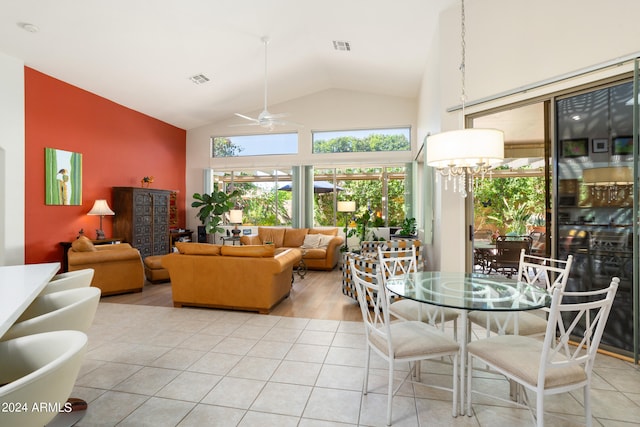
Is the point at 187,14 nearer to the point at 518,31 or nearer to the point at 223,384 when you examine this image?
the point at 518,31

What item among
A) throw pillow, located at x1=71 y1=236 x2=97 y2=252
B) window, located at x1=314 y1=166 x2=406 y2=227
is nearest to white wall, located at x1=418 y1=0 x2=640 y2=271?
window, located at x1=314 y1=166 x2=406 y2=227

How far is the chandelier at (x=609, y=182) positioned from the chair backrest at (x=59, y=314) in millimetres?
3985

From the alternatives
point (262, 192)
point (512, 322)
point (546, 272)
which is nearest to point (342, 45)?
point (262, 192)

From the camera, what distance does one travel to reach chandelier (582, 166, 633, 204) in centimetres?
292

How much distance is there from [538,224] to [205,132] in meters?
7.57

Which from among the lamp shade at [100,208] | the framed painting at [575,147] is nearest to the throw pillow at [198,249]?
the lamp shade at [100,208]

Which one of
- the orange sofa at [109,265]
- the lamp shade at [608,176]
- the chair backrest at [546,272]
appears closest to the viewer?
the chair backrest at [546,272]

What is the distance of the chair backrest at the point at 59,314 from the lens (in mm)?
1599

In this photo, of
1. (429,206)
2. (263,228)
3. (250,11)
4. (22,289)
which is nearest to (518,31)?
(429,206)

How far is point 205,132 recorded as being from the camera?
865 centimetres

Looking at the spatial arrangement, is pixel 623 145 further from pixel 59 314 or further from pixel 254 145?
pixel 254 145

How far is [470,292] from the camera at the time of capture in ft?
7.54

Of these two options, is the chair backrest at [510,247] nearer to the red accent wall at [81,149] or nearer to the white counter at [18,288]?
the white counter at [18,288]

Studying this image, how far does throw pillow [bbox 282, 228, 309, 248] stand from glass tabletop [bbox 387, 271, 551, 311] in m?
5.04
